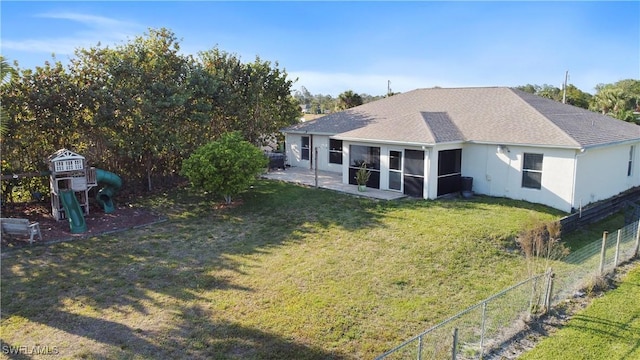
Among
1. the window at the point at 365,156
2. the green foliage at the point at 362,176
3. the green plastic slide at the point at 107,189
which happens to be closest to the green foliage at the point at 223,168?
the green plastic slide at the point at 107,189

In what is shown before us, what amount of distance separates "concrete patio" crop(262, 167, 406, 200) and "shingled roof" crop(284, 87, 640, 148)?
2.08 meters

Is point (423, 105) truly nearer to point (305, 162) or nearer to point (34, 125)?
point (305, 162)

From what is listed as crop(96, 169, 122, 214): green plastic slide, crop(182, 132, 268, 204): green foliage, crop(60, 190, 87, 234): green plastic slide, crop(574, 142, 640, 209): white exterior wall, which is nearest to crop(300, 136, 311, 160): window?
crop(182, 132, 268, 204): green foliage

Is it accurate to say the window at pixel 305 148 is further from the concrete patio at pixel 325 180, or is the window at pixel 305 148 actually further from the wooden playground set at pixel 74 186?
the wooden playground set at pixel 74 186

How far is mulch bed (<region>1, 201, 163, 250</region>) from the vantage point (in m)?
12.6

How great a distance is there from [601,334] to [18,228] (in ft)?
46.8

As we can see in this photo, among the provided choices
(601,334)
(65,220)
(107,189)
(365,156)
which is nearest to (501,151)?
(365,156)

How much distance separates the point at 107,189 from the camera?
622 inches

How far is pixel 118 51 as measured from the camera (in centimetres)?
1745

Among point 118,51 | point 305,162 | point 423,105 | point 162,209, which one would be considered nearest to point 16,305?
point 162,209

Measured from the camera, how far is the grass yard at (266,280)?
7113 millimetres

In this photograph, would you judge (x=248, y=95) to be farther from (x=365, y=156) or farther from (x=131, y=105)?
(x=365, y=156)

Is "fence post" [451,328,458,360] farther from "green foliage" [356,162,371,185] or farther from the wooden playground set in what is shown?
the wooden playground set

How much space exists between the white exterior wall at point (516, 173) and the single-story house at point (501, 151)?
0.11ft
